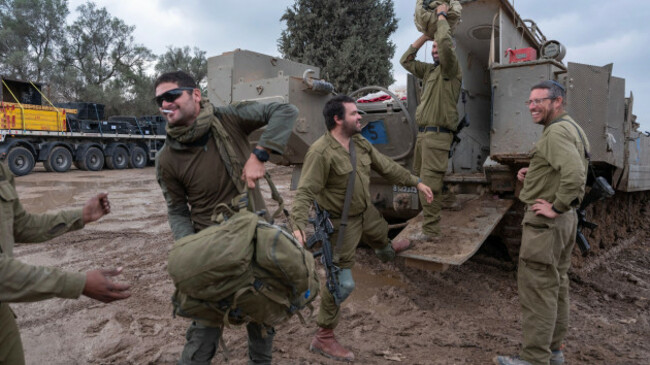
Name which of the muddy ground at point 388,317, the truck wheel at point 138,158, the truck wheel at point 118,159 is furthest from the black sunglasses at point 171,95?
the truck wheel at point 138,158

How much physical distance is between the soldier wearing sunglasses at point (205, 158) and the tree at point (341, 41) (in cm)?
1589

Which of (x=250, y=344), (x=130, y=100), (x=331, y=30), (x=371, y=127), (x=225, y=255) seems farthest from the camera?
(x=130, y=100)

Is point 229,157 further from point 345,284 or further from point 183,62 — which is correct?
point 183,62

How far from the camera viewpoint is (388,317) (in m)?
4.16

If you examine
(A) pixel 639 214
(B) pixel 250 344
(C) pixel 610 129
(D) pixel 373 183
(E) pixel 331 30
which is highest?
(E) pixel 331 30

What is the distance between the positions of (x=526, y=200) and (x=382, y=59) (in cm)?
1685

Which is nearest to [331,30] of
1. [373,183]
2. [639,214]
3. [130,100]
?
[639,214]

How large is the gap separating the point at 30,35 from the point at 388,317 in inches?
1463

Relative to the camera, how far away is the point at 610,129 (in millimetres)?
4770

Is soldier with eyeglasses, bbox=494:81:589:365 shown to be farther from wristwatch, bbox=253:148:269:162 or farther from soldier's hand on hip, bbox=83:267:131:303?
soldier's hand on hip, bbox=83:267:131:303

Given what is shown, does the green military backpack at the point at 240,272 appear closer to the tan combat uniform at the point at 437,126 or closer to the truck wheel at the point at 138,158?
the tan combat uniform at the point at 437,126

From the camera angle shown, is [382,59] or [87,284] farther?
[382,59]

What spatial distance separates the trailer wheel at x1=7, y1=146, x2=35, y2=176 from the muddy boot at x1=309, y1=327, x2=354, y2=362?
1535 centimetres

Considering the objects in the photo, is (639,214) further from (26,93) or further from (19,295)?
(26,93)
